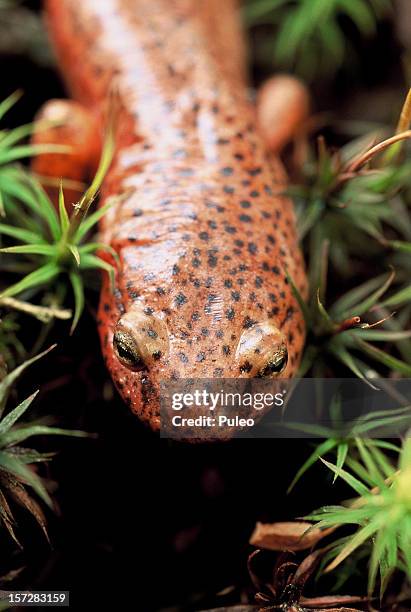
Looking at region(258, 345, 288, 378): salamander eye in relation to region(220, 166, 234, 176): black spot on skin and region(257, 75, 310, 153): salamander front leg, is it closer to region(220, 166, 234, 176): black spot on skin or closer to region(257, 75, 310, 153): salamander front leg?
region(220, 166, 234, 176): black spot on skin

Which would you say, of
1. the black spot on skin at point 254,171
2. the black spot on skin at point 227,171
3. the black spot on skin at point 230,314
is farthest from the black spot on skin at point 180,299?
the black spot on skin at point 254,171

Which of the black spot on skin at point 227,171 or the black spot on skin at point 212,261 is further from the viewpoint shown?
the black spot on skin at point 227,171

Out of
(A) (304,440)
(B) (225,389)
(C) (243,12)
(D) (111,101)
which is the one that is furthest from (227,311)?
(C) (243,12)

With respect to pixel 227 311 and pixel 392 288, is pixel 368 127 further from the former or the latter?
pixel 227 311

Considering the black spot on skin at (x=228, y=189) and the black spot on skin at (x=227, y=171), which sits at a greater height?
the black spot on skin at (x=227, y=171)

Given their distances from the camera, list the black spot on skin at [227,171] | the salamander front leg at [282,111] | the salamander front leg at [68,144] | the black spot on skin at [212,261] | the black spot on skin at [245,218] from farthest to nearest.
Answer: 1. the salamander front leg at [282,111]
2. the salamander front leg at [68,144]
3. the black spot on skin at [227,171]
4. the black spot on skin at [245,218]
5. the black spot on skin at [212,261]

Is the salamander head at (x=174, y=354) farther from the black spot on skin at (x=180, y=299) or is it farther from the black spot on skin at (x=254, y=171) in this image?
the black spot on skin at (x=254, y=171)

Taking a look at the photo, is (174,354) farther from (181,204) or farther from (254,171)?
(254,171)
